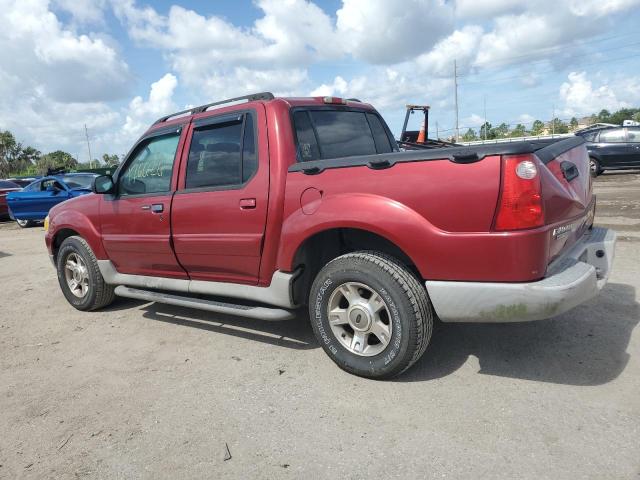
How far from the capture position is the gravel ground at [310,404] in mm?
2477

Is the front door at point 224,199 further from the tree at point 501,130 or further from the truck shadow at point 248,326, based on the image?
the tree at point 501,130

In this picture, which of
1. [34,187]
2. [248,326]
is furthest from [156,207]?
[34,187]

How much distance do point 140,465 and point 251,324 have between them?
2013 mm

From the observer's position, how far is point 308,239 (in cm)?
344

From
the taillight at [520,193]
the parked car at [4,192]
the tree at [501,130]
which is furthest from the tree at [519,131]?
the taillight at [520,193]

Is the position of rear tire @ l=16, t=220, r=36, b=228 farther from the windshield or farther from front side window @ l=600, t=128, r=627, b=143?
front side window @ l=600, t=128, r=627, b=143

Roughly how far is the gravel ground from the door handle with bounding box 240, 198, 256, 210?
1.12 metres

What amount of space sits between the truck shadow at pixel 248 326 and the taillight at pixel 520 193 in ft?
6.21

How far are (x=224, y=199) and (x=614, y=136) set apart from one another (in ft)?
50.1

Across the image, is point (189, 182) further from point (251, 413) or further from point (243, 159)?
point (251, 413)

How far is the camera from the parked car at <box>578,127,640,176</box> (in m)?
15.2

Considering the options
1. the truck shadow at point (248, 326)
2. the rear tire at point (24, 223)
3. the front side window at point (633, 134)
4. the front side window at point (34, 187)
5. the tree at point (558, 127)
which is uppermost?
the tree at point (558, 127)

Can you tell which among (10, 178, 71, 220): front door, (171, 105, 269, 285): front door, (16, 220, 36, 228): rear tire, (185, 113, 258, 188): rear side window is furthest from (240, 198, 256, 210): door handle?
(16, 220, 36, 228): rear tire

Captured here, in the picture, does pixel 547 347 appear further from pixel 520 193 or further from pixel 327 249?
pixel 327 249
